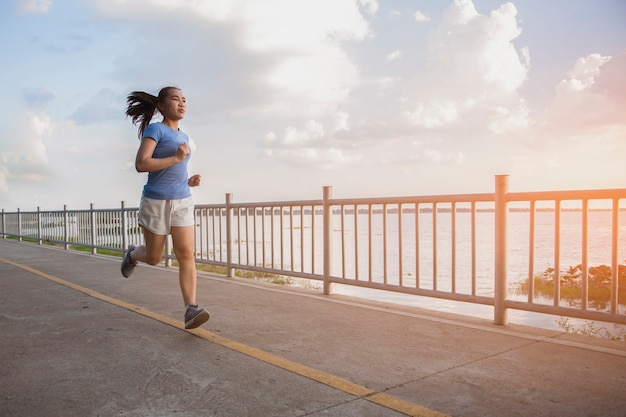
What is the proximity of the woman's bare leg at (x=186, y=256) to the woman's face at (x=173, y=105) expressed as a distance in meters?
0.98

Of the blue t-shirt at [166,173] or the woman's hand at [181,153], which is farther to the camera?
the blue t-shirt at [166,173]

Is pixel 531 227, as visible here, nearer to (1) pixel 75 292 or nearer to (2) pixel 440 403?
(2) pixel 440 403

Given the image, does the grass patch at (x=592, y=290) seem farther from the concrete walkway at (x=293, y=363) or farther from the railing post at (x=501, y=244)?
the concrete walkway at (x=293, y=363)

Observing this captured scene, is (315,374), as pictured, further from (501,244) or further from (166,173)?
(501,244)

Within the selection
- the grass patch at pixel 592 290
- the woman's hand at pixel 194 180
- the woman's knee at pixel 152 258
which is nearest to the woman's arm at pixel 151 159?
the woman's hand at pixel 194 180

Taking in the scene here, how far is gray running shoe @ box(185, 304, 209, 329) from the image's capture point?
447 cm

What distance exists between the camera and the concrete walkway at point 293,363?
294 cm

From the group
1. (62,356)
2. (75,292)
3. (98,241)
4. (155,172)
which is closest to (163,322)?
(62,356)

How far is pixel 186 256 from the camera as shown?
461cm

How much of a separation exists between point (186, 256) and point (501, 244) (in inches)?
118

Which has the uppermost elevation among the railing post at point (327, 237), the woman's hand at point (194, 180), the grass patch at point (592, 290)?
the woman's hand at point (194, 180)

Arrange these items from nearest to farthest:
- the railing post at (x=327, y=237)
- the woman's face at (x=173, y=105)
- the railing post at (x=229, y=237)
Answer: the woman's face at (x=173, y=105)
the railing post at (x=327, y=237)
the railing post at (x=229, y=237)

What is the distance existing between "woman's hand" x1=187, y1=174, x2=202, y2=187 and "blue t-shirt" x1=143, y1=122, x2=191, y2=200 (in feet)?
0.64

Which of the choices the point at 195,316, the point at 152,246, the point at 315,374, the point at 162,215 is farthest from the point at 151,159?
the point at 315,374
